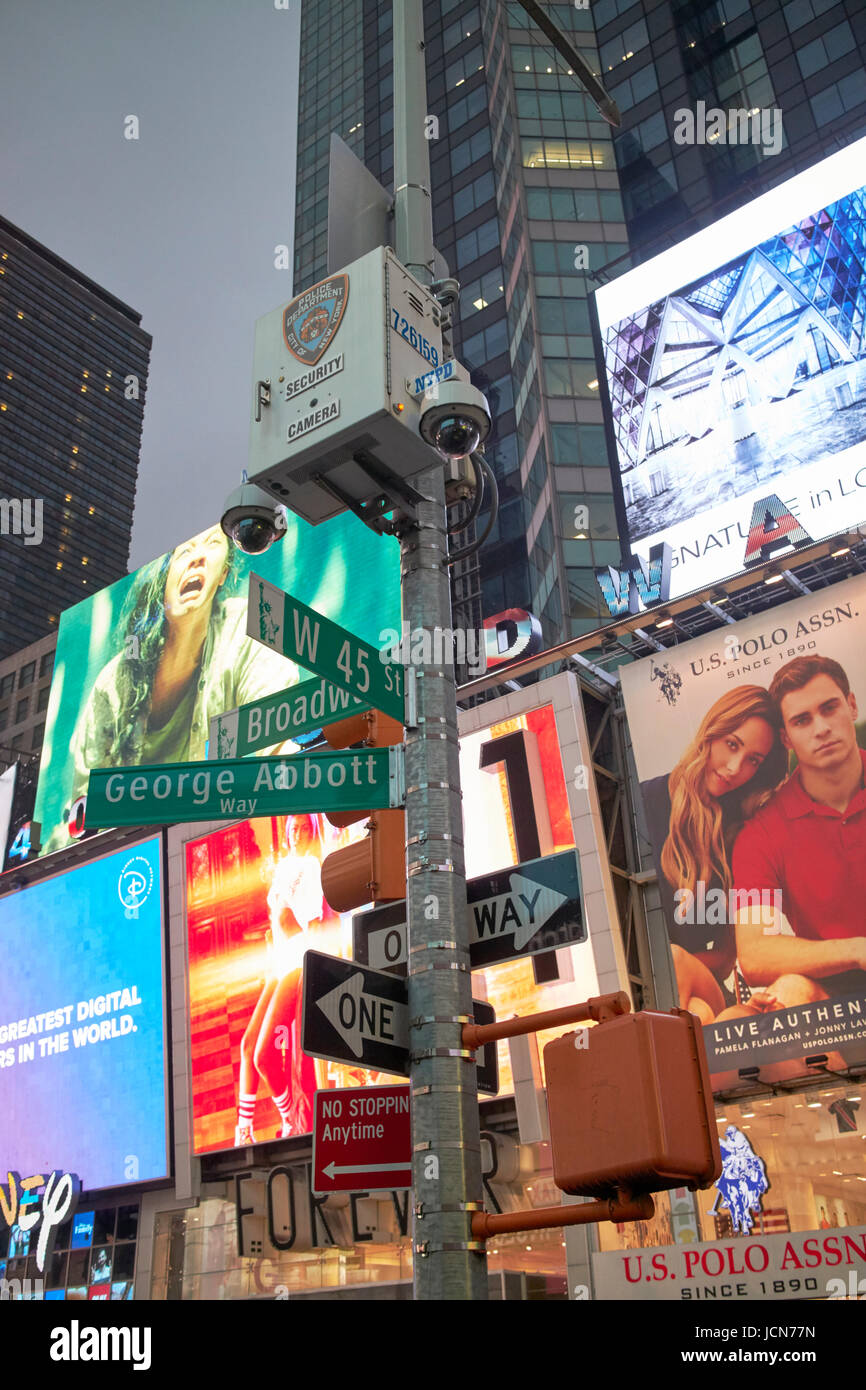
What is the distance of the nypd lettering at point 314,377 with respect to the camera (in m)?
6.13

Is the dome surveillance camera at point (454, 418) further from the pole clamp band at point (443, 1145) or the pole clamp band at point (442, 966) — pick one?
the pole clamp band at point (443, 1145)

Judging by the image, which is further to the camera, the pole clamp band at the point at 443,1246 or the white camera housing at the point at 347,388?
the white camera housing at the point at 347,388

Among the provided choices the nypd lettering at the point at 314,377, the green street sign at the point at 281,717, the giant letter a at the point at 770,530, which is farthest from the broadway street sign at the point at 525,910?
the giant letter a at the point at 770,530

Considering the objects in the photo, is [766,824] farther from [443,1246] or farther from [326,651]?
[443,1246]

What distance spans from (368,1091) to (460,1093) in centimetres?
60

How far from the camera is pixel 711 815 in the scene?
2539cm

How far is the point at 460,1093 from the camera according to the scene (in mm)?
4824

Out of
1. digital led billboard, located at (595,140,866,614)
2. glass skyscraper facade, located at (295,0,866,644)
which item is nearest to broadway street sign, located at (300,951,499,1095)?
digital led billboard, located at (595,140,866,614)

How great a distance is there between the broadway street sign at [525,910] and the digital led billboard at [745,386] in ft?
90.2

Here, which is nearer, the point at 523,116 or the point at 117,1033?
the point at 117,1033

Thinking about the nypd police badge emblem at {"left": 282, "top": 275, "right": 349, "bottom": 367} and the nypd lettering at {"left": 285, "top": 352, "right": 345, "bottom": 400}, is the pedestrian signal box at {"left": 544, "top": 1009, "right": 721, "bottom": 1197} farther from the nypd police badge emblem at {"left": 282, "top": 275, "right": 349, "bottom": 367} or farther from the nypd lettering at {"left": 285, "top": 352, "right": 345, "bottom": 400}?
the nypd police badge emblem at {"left": 282, "top": 275, "right": 349, "bottom": 367}
